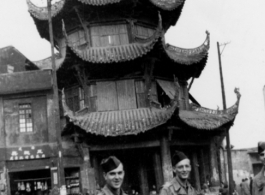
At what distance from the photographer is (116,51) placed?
739 inches

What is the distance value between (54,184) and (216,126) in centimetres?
755

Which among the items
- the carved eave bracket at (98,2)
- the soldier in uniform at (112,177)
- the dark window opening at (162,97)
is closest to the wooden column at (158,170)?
the dark window opening at (162,97)

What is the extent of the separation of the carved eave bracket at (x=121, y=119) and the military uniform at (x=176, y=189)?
10.4 m

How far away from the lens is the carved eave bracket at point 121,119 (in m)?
16.9

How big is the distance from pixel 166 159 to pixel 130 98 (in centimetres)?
312

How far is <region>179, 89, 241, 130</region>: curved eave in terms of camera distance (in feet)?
59.7

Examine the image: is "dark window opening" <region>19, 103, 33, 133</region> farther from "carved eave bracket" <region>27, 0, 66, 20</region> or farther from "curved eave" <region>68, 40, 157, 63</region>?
"carved eave bracket" <region>27, 0, 66, 20</region>

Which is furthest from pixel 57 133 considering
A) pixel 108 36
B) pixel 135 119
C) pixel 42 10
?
pixel 42 10

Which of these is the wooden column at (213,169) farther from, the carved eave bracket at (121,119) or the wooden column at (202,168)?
the carved eave bracket at (121,119)

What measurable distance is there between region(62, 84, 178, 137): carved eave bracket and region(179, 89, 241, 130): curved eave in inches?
47.6

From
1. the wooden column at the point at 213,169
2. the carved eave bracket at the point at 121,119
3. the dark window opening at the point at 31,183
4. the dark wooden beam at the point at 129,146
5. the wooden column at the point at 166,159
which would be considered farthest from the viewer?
the dark window opening at the point at 31,183

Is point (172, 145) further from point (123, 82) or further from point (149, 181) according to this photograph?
point (123, 82)

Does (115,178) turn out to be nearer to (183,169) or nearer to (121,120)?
(183,169)

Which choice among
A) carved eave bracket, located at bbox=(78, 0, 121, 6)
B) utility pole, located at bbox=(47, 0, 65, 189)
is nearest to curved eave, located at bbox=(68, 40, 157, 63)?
utility pole, located at bbox=(47, 0, 65, 189)
